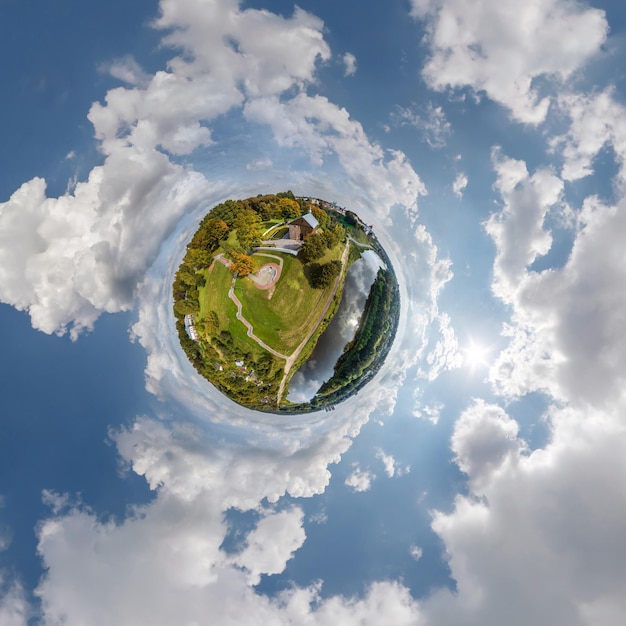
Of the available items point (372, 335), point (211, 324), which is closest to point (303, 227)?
point (372, 335)

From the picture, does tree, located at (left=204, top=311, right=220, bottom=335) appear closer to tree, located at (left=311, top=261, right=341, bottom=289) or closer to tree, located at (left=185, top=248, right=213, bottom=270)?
tree, located at (left=185, top=248, right=213, bottom=270)

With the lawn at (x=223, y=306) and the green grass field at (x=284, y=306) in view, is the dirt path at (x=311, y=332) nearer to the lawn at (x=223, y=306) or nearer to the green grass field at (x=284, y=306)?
the green grass field at (x=284, y=306)

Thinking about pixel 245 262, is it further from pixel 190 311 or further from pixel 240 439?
pixel 240 439

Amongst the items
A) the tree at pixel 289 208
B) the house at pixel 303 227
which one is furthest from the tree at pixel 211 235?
the house at pixel 303 227

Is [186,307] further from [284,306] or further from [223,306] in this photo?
[284,306]

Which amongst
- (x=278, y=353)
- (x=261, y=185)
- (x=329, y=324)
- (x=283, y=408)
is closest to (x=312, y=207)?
(x=261, y=185)

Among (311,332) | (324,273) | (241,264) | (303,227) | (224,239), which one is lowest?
(311,332)
